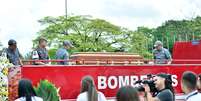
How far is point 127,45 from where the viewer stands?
124ft

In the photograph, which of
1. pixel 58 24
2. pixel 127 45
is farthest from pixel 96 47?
pixel 58 24

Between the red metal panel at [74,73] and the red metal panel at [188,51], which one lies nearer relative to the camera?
the red metal panel at [74,73]

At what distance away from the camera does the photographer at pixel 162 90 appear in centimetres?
582

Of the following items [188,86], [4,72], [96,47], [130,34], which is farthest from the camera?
[130,34]

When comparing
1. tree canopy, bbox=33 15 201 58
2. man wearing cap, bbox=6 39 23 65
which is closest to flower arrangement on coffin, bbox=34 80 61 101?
man wearing cap, bbox=6 39 23 65

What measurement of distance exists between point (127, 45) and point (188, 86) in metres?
32.2

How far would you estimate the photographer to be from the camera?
229 inches

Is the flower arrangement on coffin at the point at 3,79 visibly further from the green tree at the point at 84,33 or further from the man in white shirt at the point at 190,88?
the green tree at the point at 84,33

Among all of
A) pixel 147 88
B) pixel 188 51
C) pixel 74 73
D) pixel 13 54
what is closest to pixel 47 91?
pixel 74 73

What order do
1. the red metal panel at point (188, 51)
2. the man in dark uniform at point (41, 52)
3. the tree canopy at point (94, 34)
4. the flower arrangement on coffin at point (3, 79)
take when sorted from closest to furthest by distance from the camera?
the flower arrangement on coffin at point (3, 79) → the man in dark uniform at point (41, 52) → the red metal panel at point (188, 51) → the tree canopy at point (94, 34)

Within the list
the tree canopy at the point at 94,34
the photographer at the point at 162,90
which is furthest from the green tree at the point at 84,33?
the photographer at the point at 162,90

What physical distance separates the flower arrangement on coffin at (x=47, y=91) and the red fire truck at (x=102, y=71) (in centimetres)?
12

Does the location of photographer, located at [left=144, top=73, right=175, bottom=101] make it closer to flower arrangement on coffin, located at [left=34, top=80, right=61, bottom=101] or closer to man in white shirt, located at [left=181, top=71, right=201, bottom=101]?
man in white shirt, located at [left=181, top=71, right=201, bottom=101]

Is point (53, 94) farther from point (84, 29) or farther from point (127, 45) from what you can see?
point (84, 29)
